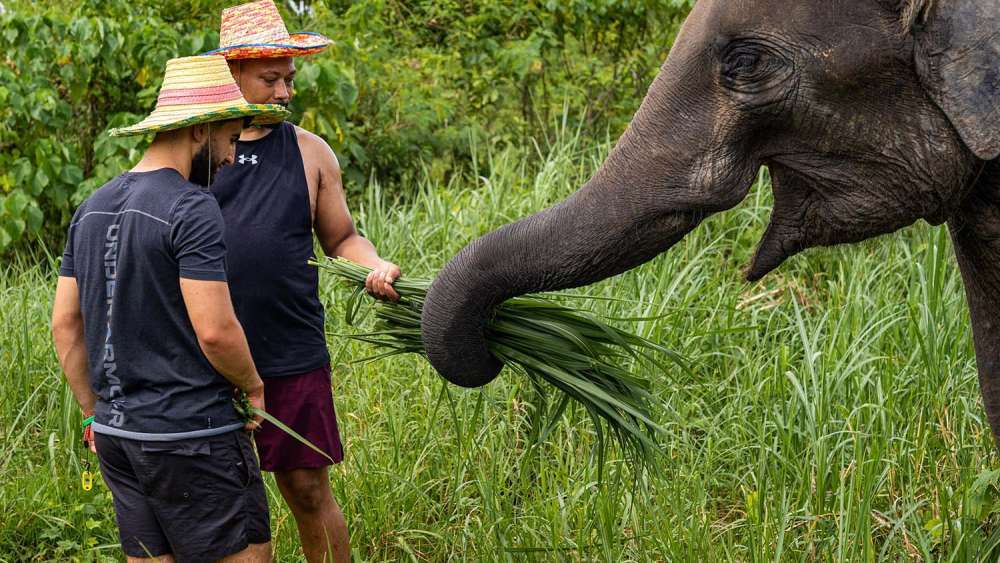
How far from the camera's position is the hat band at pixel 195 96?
310cm

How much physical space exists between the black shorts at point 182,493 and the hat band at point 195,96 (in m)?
0.84

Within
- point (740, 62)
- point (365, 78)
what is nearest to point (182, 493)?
point (740, 62)

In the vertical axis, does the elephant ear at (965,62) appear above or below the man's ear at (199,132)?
above

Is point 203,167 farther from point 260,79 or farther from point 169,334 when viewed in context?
point 260,79

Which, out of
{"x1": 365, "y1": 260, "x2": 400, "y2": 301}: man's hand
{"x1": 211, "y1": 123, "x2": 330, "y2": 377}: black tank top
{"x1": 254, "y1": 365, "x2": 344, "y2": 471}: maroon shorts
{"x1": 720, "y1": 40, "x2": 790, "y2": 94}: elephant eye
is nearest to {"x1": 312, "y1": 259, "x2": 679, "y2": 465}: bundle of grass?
{"x1": 365, "y1": 260, "x2": 400, "y2": 301}: man's hand

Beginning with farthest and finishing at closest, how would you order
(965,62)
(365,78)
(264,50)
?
1. (365,78)
2. (264,50)
3. (965,62)

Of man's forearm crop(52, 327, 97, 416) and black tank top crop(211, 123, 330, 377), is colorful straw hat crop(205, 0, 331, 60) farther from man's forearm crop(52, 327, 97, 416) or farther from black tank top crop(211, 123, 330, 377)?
man's forearm crop(52, 327, 97, 416)

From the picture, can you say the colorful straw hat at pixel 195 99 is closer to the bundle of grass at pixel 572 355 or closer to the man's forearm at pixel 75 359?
the man's forearm at pixel 75 359

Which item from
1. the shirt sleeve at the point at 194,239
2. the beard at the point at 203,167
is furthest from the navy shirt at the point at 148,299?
the beard at the point at 203,167

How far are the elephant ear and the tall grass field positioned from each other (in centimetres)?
131

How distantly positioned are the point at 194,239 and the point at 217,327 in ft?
0.72

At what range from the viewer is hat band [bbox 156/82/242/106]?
3102 mm

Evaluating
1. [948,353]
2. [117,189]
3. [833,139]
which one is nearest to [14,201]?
[117,189]

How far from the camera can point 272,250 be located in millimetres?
3646
